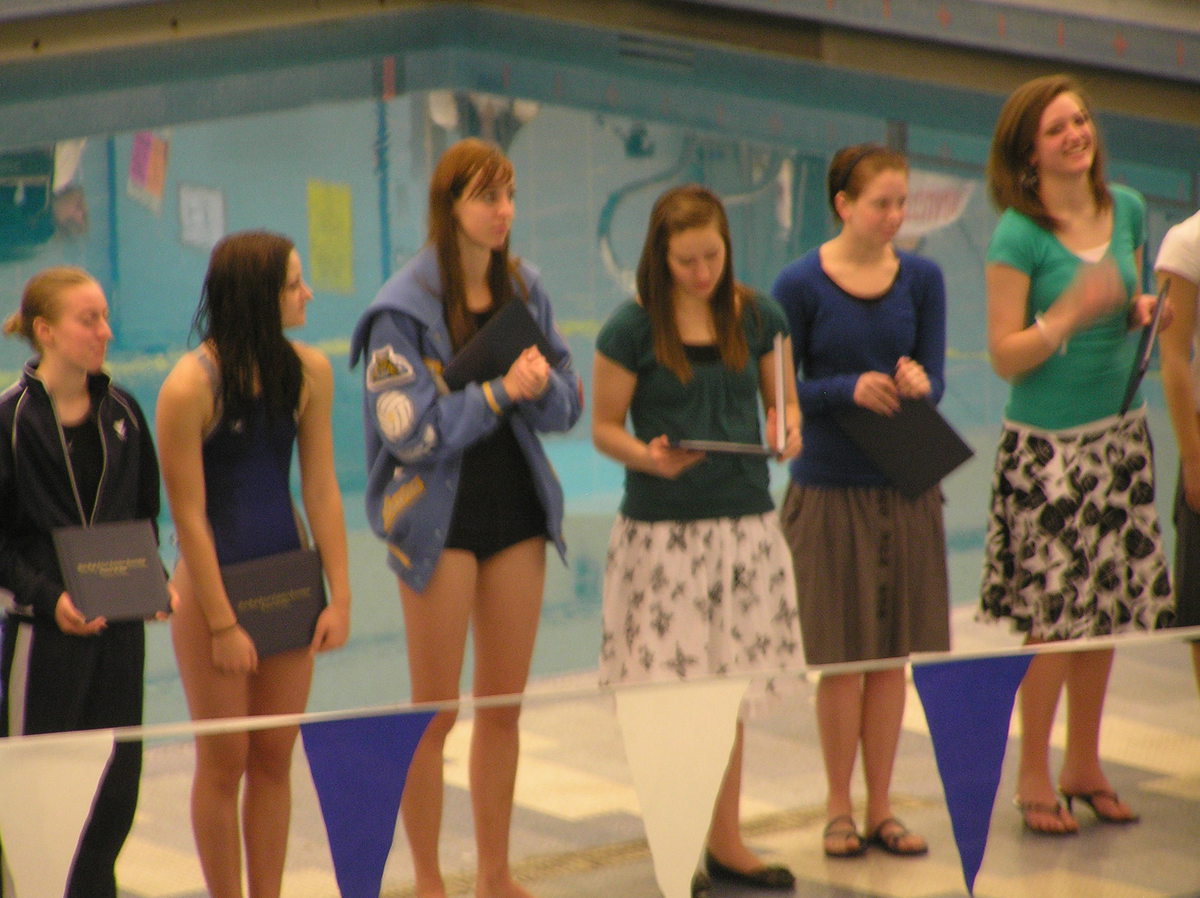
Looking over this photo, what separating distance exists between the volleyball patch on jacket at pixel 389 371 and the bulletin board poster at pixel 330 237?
6.52m

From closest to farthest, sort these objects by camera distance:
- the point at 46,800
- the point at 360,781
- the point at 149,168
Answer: the point at 46,800 < the point at 360,781 < the point at 149,168

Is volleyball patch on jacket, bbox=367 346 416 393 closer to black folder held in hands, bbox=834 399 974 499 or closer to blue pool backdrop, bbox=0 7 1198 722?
black folder held in hands, bbox=834 399 974 499

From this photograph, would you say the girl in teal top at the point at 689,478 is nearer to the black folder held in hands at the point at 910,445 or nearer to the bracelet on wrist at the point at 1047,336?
the black folder held in hands at the point at 910,445

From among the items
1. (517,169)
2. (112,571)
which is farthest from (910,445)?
(517,169)

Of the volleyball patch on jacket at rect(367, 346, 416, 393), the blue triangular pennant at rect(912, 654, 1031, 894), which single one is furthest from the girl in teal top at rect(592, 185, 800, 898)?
the blue triangular pennant at rect(912, 654, 1031, 894)

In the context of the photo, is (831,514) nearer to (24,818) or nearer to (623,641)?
(623,641)

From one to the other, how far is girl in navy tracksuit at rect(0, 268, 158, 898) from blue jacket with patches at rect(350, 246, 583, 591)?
0.47 m

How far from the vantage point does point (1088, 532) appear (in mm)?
3568

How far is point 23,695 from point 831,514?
1.67m

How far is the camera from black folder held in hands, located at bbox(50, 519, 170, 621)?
2.93m

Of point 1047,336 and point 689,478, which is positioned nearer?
point 689,478

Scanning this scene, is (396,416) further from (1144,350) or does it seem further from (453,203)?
(1144,350)

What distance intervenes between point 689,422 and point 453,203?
2.14 ft

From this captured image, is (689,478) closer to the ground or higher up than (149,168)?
→ closer to the ground
